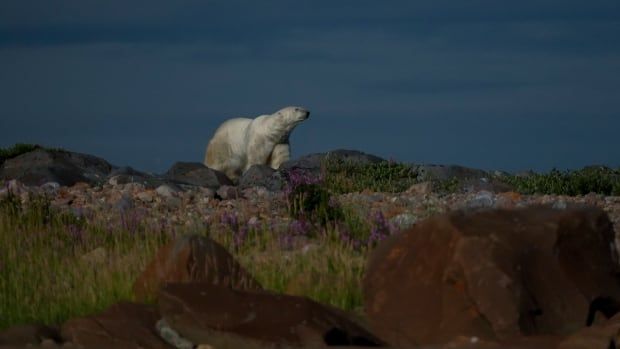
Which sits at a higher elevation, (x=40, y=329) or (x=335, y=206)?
(x=335, y=206)

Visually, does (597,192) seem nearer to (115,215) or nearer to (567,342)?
(115,215)

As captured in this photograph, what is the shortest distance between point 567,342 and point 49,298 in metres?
4.18

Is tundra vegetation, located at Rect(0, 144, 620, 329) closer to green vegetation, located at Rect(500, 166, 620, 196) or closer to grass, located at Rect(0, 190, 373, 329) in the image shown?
grass, located at Rect(0, 190, 373, 329)

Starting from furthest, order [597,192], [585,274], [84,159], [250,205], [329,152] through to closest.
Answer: [84,159]
[329,152]
[597,192]
[250,205]
[585,274]

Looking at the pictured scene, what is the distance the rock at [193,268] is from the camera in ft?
27.2

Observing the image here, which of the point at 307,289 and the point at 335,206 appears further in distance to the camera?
the point at 335,206

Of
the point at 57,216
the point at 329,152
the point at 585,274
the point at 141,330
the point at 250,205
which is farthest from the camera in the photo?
the point at 329,152

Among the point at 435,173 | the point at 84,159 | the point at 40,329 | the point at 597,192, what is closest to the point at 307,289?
the point at 40,329

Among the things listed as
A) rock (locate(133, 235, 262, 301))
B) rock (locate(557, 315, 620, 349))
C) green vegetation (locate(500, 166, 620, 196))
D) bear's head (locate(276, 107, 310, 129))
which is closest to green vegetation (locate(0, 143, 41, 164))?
bear's head (locate(276, 107, 310, 129))

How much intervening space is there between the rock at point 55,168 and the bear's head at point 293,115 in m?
4.12

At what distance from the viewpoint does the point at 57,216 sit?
1242 cm

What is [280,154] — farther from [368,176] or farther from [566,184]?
[566,184]

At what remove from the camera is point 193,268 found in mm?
8289

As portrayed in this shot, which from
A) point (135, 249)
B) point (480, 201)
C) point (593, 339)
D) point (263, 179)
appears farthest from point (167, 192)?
point (593, 339)
